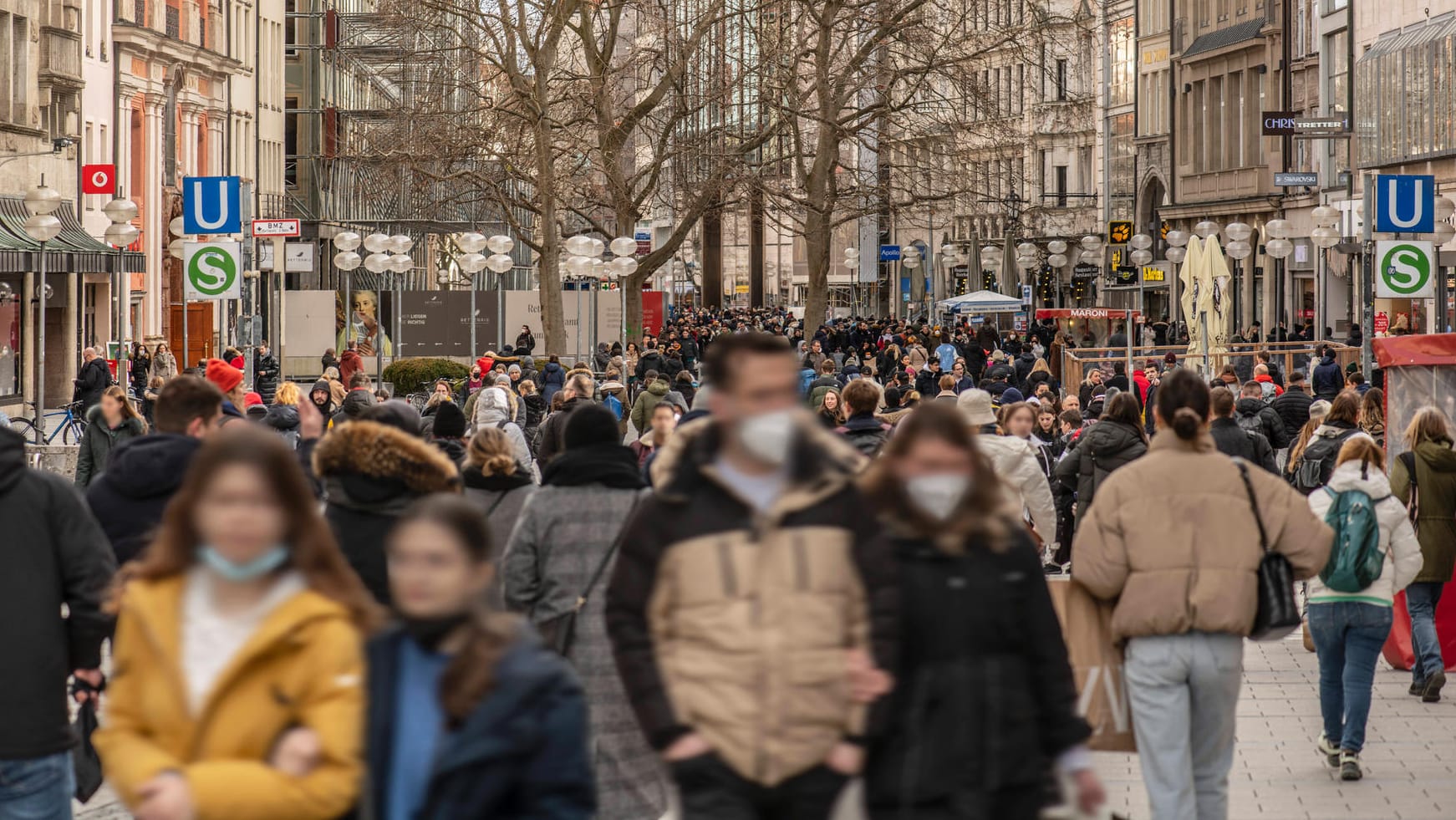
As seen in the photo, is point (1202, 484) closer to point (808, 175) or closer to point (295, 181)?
point (808, 175)

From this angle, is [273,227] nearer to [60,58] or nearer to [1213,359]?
[1213,359]

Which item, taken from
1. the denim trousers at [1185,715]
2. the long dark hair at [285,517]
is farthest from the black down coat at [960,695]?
the denim trousers at [1185,715]

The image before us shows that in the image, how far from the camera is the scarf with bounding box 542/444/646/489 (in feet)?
24.8

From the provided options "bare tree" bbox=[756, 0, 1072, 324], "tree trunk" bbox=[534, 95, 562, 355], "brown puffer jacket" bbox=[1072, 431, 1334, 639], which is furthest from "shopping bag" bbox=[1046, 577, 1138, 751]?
"tree trunk" bbox=[534, 95, 562, 355]

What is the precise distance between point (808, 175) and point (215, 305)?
19.4 m

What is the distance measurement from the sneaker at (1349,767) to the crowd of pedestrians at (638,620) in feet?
→ 8.68

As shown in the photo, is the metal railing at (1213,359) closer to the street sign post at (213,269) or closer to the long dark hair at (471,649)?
the street sign post at (213,269)

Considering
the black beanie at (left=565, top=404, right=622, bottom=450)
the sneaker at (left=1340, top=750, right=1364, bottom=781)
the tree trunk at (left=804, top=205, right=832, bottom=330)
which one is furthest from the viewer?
the tree trunk at (left=804, top=205, right=832, bottom=330)

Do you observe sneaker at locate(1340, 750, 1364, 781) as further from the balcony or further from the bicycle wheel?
the balcony

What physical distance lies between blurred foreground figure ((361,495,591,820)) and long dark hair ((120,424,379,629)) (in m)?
0.21

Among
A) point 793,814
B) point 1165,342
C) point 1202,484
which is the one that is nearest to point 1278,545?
point 1202,484

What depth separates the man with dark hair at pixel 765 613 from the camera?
4.90 metres

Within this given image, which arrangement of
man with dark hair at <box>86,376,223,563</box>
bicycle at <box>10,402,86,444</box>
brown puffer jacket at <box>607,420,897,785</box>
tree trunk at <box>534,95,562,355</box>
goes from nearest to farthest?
brown puffer jacket at <box>607,420,897,785</box>, man with dark hair at <box>86,376,223,563</box>, bicycle at <box>10,402,86,444</box>, tree trunk at <box>534,95,562,355</box>

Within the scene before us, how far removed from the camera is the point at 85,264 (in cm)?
4331
